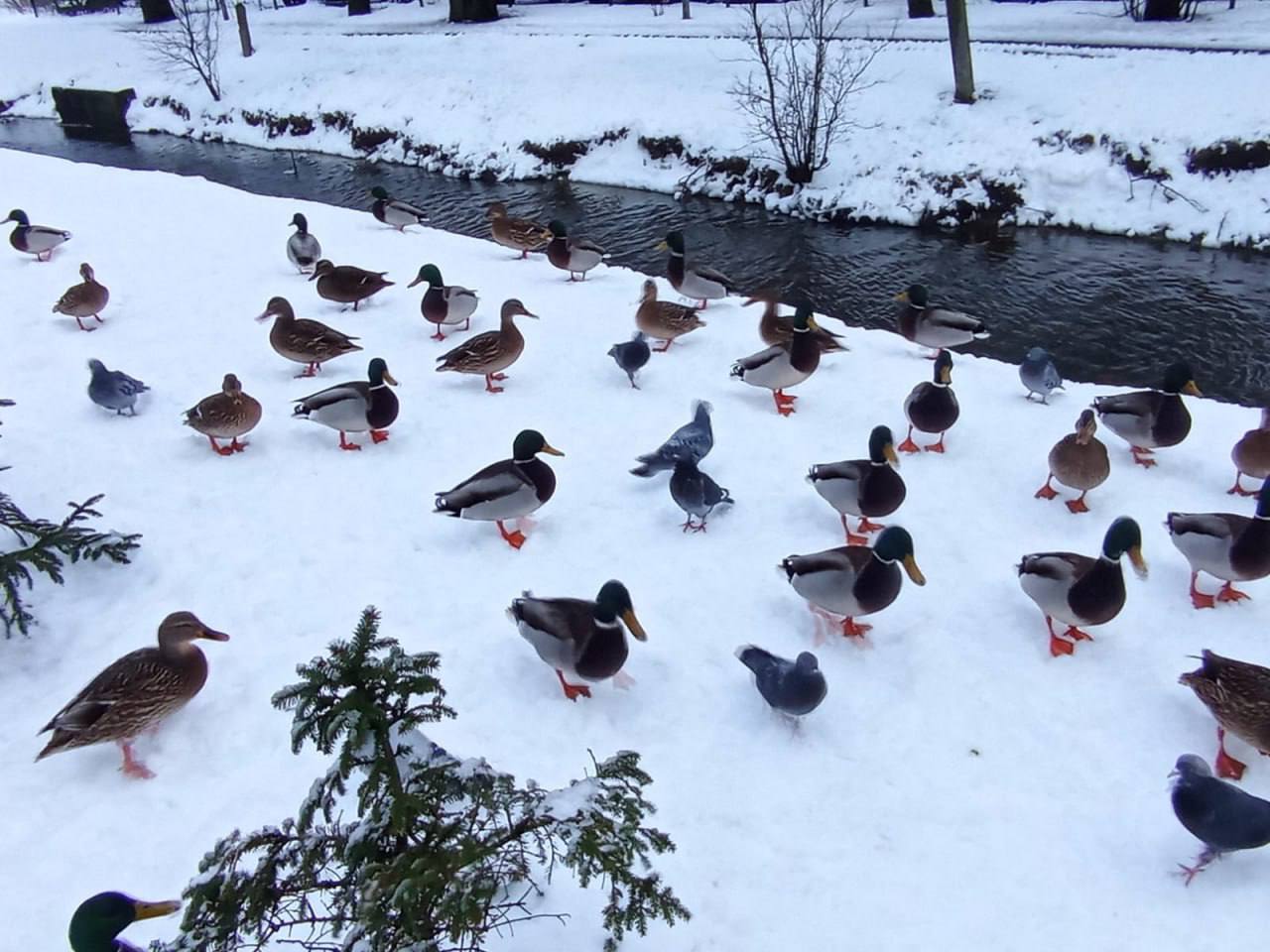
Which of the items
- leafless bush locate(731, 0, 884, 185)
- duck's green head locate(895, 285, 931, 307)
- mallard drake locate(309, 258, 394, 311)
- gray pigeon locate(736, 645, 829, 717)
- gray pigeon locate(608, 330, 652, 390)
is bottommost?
gray pigeon locate(736, 645, 829, 717)

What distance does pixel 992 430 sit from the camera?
7254 mm

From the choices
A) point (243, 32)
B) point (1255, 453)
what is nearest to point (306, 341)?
point (1255, 453)

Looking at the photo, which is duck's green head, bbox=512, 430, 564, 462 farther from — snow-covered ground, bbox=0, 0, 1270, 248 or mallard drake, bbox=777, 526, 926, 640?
snow-covered ground, bbox=0, 0, 1270, 248

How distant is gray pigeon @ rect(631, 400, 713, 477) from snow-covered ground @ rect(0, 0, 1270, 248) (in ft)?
33.2

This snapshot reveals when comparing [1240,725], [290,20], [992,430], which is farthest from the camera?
[290,20]

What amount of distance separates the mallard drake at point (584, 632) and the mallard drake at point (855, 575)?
1.07 m

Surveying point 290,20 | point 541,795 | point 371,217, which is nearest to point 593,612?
point 541,795

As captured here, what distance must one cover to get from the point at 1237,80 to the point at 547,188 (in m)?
12.2

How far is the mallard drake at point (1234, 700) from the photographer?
404cm

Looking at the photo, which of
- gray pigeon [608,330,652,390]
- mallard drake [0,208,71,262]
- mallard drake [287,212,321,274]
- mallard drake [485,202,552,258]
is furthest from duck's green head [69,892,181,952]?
mallard drake [0,208,71,262]

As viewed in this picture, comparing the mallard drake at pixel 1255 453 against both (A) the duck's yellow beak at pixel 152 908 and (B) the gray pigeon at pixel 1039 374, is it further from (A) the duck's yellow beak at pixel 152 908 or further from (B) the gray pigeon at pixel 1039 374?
(A) the duck's yellow beak at pixel 152 908

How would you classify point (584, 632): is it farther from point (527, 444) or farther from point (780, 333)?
point (780, 333)

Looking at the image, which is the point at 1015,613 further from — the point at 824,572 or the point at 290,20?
the point at 290,20

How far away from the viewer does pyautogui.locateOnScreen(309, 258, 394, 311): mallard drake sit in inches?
379
